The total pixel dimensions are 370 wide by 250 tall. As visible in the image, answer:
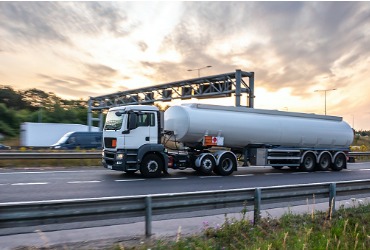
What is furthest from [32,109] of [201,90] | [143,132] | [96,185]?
[96,185]

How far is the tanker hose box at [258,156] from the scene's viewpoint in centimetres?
1856

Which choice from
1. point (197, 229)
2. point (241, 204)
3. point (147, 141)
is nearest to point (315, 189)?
point (241, 204)

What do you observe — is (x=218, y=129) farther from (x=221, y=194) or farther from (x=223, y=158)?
(x=221, y=194)

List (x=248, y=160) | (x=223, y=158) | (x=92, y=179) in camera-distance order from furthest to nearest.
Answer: (x=248, y=160) → (x=223, y=158) → (x=92, y=179)

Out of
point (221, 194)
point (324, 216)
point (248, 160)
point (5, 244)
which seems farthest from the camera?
point (248, 160)

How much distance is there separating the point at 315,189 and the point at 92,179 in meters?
8.86

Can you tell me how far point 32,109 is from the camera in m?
88.4

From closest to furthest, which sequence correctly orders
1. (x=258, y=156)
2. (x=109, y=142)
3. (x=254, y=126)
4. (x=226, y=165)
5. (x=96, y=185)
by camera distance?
(x=96, y=185), (x=109, y=142), (x=226, y=165), (x=254, y=126), (x=258, y=156)

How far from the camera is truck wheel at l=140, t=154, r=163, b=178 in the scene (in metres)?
14.8

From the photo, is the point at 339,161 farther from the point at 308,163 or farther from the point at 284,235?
the point at 284,235

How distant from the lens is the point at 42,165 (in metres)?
19.5

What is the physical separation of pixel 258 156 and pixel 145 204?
13.3 meters

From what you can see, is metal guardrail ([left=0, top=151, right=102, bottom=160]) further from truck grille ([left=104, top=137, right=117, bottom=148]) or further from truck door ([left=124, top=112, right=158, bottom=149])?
truck door ([left=124, top=112, right=158, bottom=149])

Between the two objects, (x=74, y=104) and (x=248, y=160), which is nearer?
(x=248, y=160)
